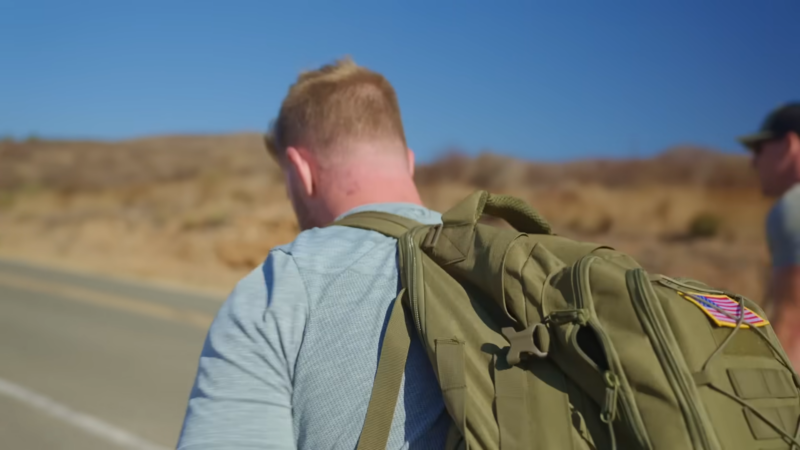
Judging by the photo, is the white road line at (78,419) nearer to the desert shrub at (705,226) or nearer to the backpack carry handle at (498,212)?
the backpack carry handle at (498,212)

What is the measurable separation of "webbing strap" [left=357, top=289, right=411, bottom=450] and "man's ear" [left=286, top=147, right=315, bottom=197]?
57 centimetres

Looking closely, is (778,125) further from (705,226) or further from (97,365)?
(705,226)

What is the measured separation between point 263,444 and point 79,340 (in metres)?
7.79

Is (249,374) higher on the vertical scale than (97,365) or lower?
higher

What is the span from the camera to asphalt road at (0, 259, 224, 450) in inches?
208

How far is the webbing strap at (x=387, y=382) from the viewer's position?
4.35 feet

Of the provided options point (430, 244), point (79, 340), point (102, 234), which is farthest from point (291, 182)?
point (102, 234)

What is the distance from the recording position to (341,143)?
1.84 m

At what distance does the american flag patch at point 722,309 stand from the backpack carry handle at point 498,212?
0.35 metres

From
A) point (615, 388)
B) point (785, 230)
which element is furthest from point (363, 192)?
point (785, 230)

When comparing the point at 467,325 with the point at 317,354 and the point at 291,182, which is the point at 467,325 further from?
the point at 291,182

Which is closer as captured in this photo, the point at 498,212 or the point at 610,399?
the point at 610,399

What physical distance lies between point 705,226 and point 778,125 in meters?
18.5

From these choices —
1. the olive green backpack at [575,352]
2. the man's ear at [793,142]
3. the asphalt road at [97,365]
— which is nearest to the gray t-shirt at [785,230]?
the man's ear at [793,142]
